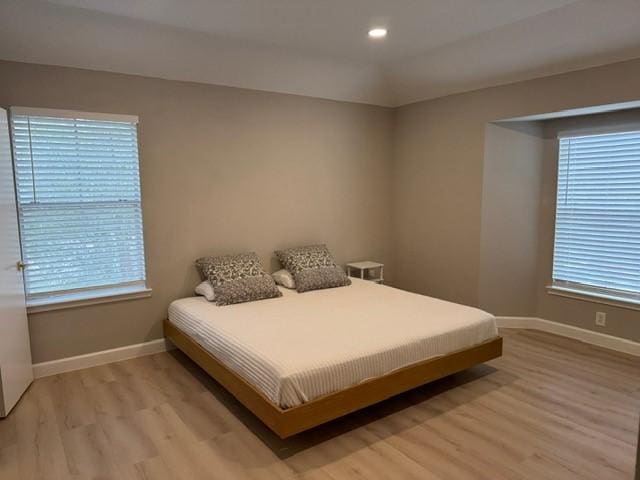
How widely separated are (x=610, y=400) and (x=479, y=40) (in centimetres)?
285

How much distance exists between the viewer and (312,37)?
343 centimetres

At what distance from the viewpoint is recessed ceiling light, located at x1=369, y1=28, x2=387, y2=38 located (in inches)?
130

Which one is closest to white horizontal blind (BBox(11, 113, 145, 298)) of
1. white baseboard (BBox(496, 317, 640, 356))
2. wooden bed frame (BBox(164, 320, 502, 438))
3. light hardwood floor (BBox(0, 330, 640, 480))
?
light hardwood floor (BBox(0, 330, 640, 480))

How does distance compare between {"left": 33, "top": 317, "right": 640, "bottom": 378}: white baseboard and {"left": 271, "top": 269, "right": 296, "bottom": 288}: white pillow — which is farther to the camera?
{"left": 271, "top": 269, "right": 296, "bottom": 288}: white pillow

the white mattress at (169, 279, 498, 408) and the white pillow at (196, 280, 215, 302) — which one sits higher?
the white pillow at (196, 280, 215, 302)

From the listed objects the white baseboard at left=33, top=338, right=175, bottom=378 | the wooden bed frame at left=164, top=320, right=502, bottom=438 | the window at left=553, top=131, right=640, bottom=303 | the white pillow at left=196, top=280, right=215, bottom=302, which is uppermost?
the window at left=553, top=131, right=640, bottom=303

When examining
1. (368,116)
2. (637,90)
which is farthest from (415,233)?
(637,90)

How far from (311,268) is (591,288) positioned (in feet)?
8.52

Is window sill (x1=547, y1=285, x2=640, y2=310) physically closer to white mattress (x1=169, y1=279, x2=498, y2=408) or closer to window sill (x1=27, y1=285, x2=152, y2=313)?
white mattress (x1=169, y1=279, x2=498, y2=408)

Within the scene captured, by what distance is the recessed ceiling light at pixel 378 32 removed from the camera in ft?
10.8

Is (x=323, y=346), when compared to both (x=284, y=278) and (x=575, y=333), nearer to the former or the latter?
(x=284, y=278)

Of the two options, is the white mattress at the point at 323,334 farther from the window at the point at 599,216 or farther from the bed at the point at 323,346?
the window at the point at 599,216

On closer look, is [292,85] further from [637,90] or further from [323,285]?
[637,90]

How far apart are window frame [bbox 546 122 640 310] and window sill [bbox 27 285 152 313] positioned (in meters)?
3.82
